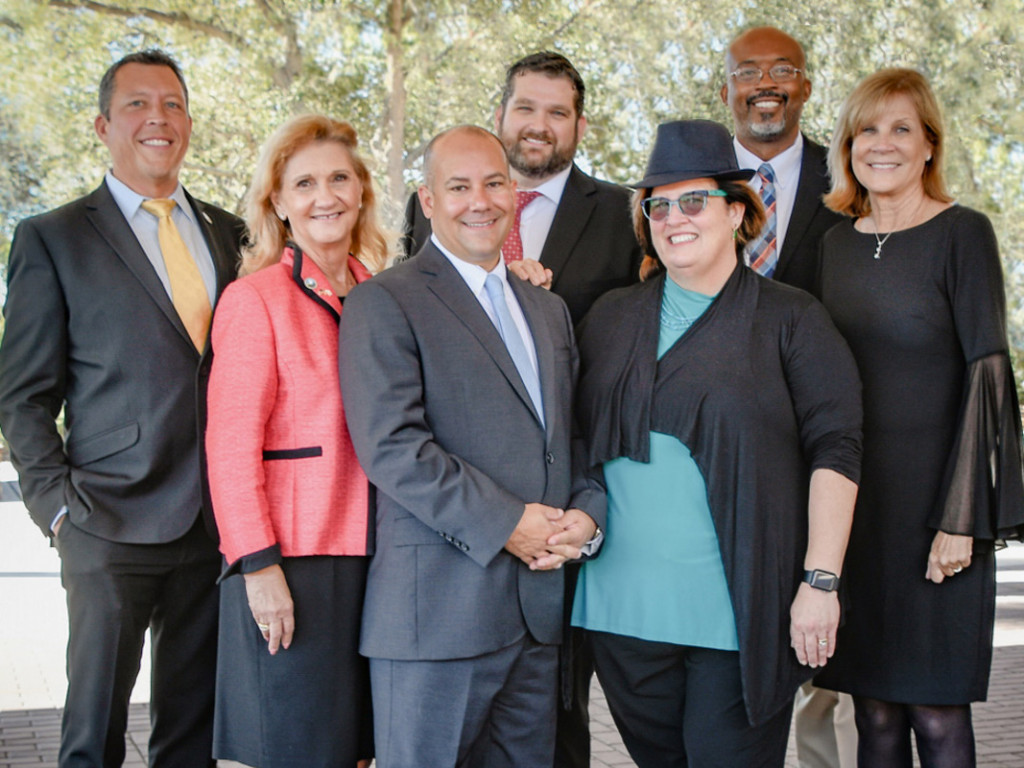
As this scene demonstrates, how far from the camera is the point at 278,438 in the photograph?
2607mm

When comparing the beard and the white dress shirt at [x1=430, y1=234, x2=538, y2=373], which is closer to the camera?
the white dress shirt at [x1=430, y1=234, x2=538, y2=373]

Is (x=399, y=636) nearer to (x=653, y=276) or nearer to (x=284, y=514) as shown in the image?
(x=284, y=514)

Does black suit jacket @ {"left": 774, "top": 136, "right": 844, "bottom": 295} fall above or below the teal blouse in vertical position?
above

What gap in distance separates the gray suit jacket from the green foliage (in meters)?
8.82

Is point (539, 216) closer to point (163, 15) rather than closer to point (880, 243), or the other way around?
point (880, 243)

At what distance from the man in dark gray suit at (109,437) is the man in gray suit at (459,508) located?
2.27ft

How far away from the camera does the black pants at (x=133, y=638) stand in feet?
9.82

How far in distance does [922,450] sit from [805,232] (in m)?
0.93

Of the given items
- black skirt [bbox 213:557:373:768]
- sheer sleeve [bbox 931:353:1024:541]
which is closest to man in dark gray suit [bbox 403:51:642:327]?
sheer sleeve [bbox 931:353:1024:541]

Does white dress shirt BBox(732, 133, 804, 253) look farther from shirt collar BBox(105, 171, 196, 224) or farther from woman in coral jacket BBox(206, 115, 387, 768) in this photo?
shirt collar BBox(105, 171, 196, 224)

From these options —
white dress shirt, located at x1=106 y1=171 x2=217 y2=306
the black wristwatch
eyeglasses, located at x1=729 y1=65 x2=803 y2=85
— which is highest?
eyeglasses, located at x1=729 y1=65 x2=803 y2=85

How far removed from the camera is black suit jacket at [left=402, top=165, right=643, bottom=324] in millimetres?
3475

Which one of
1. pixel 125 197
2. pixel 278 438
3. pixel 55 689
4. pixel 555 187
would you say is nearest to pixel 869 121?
pixel 555 187

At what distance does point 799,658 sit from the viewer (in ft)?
8.63
